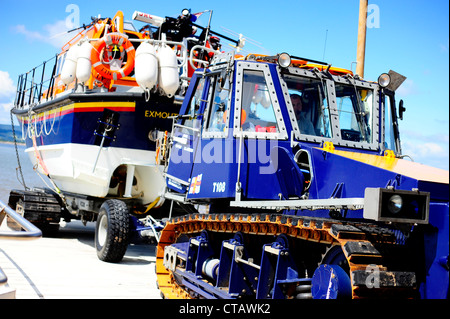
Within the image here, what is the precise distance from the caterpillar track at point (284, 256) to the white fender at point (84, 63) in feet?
12.4

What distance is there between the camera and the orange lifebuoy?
10.1 m

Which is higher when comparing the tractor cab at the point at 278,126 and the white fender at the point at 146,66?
the white fender at the point at 146,66

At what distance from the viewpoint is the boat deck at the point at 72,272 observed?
713 centimetres

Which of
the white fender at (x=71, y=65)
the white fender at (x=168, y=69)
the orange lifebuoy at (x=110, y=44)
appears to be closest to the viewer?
the white fender at (x=168, y=69)

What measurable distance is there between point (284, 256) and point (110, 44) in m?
6.49

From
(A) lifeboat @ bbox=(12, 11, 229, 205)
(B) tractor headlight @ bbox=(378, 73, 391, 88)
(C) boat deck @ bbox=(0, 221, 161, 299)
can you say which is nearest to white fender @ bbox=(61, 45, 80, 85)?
Result: (A) lifeboat @ bbox=(12, 11, 229, 205)

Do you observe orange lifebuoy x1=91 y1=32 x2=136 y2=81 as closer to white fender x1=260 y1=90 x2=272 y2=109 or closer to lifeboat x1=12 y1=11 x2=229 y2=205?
lifeboat x1=12 y1=11 x2=229 y2=205

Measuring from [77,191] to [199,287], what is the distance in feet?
18.3

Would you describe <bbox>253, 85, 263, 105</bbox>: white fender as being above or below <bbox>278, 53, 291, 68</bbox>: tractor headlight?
below

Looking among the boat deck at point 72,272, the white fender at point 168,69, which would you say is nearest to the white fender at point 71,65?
the white fender at point 168,69

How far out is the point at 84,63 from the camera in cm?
998

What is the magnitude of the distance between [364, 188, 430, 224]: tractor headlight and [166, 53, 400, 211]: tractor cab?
112 centimetres

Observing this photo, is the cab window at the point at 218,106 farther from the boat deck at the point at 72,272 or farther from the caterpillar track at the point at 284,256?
the boat deck at the point at 72,272

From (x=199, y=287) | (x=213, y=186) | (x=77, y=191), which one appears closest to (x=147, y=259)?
(x=77, y=191)
